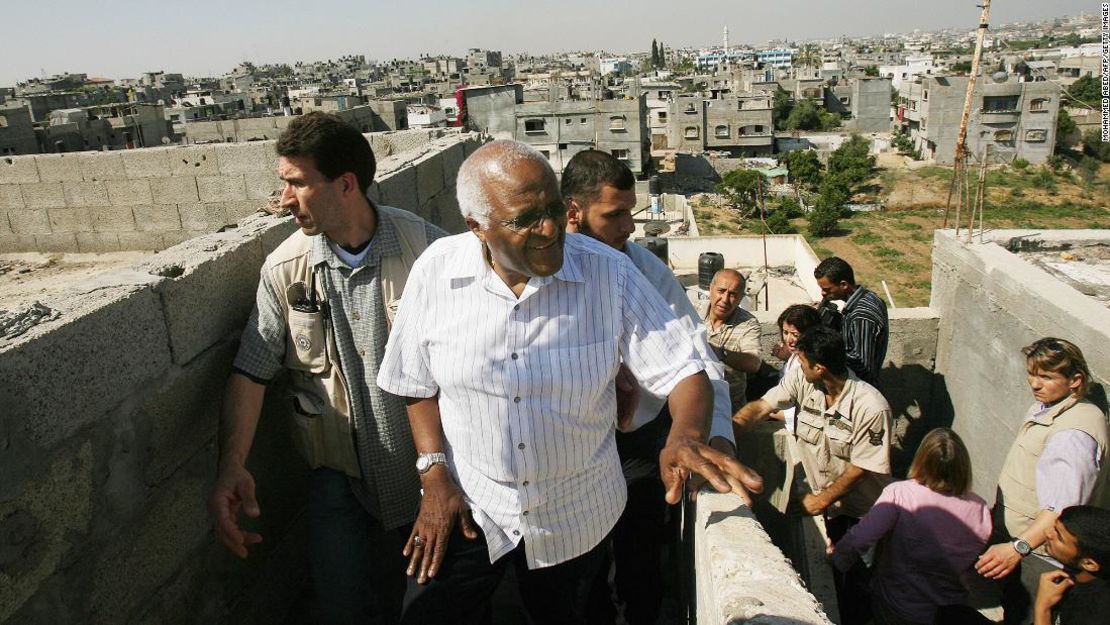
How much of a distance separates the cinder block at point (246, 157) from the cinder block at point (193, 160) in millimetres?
65

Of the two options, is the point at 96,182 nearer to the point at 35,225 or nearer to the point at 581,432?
the point at 35,225

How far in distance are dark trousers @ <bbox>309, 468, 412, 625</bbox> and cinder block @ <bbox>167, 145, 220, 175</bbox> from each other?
4.77m

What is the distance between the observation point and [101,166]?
22.0 ft

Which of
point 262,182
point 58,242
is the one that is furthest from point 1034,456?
point 58,242

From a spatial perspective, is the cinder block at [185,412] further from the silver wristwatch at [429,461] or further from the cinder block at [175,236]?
the cinder block at [175,236]

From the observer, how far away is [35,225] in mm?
6980

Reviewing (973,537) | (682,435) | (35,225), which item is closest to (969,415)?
(973,537)

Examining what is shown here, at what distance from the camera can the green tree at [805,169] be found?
4553 cm

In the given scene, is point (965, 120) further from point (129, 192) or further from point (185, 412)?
point (129, 192)

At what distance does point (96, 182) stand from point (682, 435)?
6.66 m

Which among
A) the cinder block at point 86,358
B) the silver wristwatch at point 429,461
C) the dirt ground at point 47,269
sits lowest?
the dirt ground at point 47,269

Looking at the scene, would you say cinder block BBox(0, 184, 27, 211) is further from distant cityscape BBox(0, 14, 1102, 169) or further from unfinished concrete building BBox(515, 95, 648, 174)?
unfinished concrete building BBox(515, 95, 648, 174)

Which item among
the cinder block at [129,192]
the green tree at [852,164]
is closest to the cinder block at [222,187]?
the cinder block at [129,192]

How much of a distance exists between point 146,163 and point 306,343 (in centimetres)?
508
